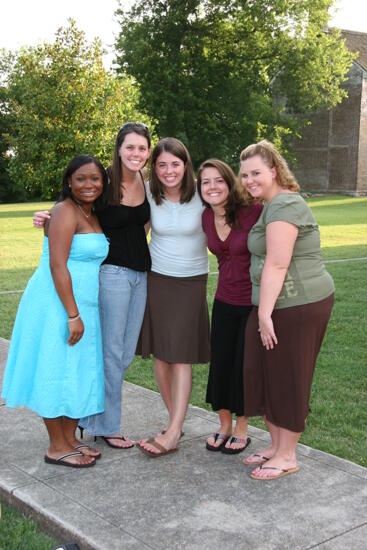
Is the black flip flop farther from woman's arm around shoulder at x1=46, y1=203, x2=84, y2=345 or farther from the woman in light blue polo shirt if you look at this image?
woman's arm around shoulder at x1=46, y1=203, x2=84, y2=345

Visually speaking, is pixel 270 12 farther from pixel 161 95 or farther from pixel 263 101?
pixel 161 95

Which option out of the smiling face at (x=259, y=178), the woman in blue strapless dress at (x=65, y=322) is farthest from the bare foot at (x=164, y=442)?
the smiling face at (x=259, y=178)

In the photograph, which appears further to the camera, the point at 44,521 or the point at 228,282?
the point at 228,282

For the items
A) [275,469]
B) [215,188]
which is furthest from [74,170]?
[275,469]

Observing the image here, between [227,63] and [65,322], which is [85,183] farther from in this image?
[227,63]

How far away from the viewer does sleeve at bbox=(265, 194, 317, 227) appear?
11.1 ft

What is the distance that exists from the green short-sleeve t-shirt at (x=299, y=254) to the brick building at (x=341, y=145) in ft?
134

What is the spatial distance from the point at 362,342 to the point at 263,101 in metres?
36.5

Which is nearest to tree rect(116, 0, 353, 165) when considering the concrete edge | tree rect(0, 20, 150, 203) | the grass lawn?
tree rect(0, 20, 150, 203)

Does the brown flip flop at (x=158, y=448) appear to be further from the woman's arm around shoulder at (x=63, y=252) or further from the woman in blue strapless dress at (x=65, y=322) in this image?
the woman's arm around shoulder at (x=63, y=252)

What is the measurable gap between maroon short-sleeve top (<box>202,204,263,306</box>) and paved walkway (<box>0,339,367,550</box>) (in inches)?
38.8

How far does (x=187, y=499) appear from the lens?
133 inches

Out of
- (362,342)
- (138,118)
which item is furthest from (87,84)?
(362,342)

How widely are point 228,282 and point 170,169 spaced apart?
767mm
